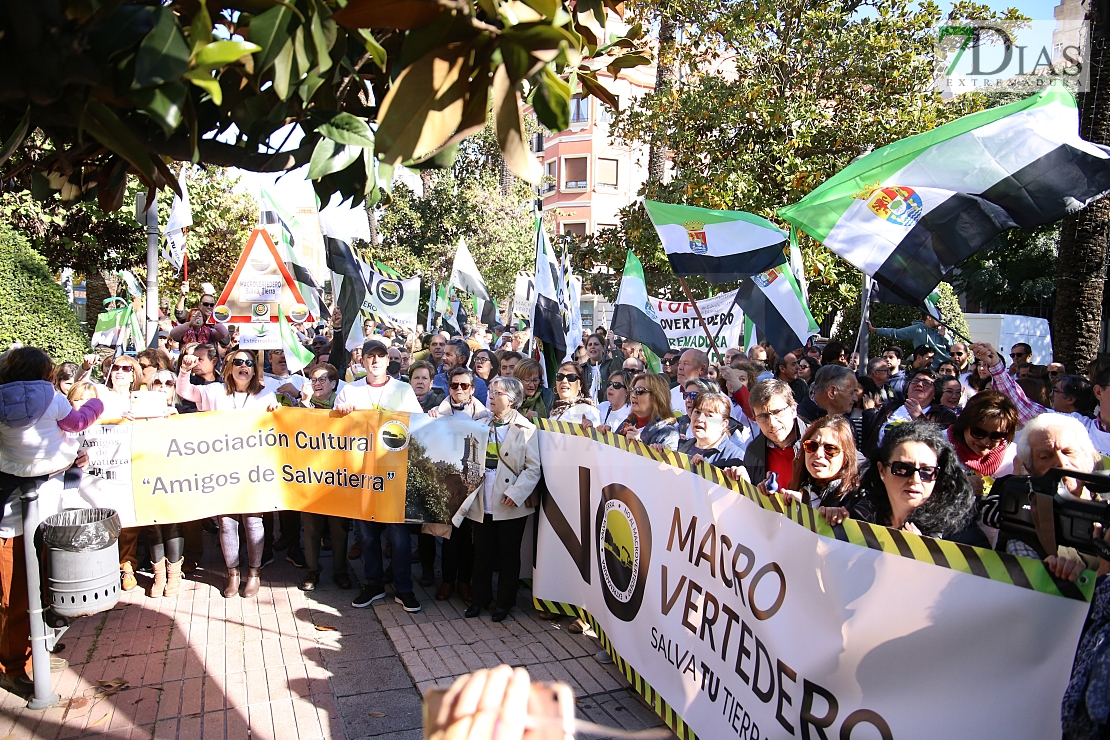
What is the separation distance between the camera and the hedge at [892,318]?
19453mm

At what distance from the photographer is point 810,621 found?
118 inches

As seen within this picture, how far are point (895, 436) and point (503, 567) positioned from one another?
10.6ft

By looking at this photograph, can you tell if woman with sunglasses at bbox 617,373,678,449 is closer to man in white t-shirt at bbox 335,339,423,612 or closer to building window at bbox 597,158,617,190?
man in white t-shirt at bbox 335,339,423,612

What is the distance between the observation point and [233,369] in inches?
247

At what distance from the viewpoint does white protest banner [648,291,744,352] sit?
974 cm

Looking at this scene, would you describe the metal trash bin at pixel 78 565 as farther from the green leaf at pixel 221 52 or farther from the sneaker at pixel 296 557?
the green leaf at pixel 221 52

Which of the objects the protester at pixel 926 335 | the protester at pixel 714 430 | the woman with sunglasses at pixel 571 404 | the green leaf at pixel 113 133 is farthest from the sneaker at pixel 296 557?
the protester at pixel 926 335

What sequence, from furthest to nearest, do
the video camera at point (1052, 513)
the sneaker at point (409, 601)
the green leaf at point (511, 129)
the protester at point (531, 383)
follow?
the protester at point (531, 383), the sneaker at point (409, 601), the video camera at point (1052, 513), the green leaf at point (511, 129)

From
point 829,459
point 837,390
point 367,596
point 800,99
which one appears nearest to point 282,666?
point 367,596

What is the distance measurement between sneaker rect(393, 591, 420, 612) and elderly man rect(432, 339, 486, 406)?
2.28m

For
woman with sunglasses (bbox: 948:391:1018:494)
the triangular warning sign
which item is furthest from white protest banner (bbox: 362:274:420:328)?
woman with sunglasses (bbox: 948:391:1018:494)

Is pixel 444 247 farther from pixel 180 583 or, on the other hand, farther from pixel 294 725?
pixel 294 725

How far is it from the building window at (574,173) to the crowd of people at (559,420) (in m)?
37.3

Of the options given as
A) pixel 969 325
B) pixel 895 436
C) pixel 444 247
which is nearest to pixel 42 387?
pixel 895 436
